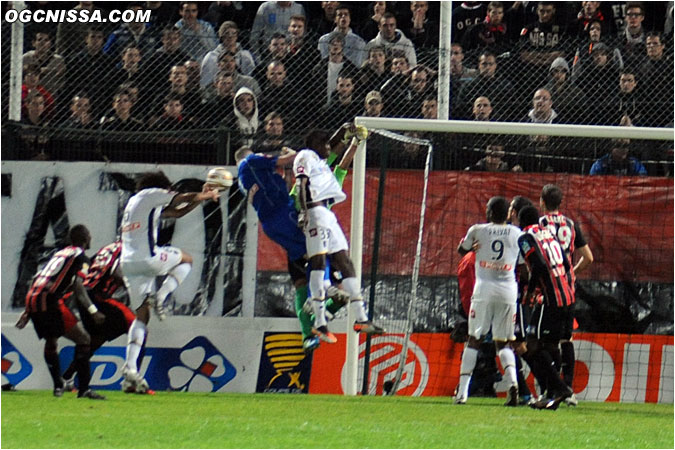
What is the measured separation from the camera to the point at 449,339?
11227 mm

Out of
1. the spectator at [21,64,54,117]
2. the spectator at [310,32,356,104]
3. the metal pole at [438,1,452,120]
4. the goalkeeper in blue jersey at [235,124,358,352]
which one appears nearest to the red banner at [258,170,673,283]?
the metal pole at [438,1,452,120]

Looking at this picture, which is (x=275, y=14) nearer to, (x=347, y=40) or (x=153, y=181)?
(x=347, y=40)

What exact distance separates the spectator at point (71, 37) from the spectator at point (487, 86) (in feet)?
12.2

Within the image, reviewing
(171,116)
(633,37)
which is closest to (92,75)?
(171,116)

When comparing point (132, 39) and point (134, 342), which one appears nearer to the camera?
point (134, 342)

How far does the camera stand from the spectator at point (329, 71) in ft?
37.5

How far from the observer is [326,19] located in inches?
500

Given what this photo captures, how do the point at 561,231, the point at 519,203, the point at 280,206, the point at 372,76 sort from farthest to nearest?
the point at 372,76, the point at 280,206, the point at 519,203, the point at 561,231

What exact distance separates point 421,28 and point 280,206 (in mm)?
3141

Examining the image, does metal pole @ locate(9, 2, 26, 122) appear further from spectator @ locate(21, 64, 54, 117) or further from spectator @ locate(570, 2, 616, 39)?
spectator @ locate(570, 2, 616, 39)

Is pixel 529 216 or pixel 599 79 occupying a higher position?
pixel 599 79

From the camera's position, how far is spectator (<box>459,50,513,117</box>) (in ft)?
37.4

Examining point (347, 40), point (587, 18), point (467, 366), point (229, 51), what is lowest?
point (467, 366)

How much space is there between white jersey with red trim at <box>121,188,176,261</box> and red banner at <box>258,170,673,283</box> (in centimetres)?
150
